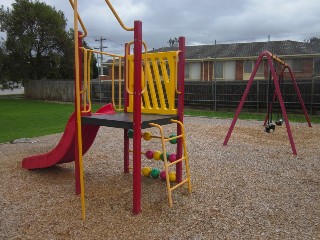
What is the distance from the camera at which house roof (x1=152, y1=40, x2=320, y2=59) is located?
79.3 feet

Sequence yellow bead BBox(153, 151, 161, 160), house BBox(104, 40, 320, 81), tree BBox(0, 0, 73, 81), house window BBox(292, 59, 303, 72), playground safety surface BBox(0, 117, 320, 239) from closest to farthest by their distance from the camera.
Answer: playground safety surface BBox(0, 117, 320, 239) → yellow bead BBox(153, 151, 161, 160) → house BBox(104, 40, 320, 81) → house window BBox(292, 59, 303, 72) → tree BBox(0, 0, 73, 81)

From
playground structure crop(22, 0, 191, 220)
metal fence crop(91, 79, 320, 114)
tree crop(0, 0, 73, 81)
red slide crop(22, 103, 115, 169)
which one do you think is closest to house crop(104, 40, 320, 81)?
metal fence crop(91, 79, 320, 114)

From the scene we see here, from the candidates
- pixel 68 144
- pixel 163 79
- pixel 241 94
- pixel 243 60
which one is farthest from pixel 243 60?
pixel 68 144

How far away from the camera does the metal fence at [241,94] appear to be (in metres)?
15.2

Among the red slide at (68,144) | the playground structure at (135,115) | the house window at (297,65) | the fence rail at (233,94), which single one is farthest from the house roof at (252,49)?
the red slide at (68,144)

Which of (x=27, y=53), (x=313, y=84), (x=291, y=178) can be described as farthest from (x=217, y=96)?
(x=27, y=53)

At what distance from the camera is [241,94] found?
17.1 m

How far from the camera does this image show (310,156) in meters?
6.60

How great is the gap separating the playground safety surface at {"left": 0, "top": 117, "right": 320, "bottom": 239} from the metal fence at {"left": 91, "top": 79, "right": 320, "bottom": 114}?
9330mm

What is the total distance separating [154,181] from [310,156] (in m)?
3.60

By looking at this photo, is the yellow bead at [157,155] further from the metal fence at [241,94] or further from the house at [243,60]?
the house at [243,60]

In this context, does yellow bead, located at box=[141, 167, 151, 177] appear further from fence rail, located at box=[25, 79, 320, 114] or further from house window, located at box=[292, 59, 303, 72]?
house window, located at box=[292, 59, 303, 72]

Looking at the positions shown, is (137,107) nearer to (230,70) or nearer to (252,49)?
(230,70)

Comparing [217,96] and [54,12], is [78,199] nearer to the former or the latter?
[217,96]
